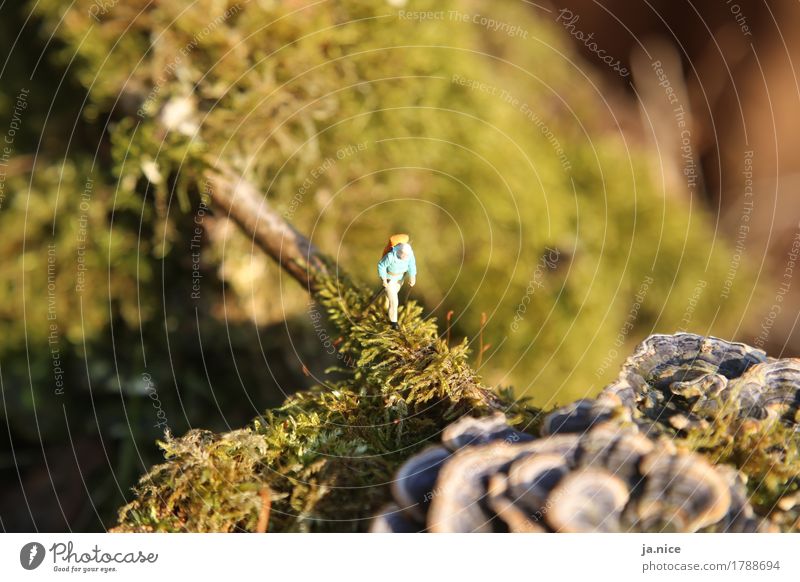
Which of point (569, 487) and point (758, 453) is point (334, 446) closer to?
point (569, 487)

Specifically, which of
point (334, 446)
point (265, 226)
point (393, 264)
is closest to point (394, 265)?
point (393, 264)

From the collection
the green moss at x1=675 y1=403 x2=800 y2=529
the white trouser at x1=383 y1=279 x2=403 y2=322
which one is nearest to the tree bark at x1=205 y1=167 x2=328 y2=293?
the white trouser at x1=383 y1=279 x2=403 y2=322

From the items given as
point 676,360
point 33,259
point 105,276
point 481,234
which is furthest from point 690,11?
point 33,259

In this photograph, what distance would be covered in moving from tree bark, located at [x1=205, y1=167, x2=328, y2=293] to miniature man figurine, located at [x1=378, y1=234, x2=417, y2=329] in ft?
0.66

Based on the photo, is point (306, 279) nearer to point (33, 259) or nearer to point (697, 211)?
point (33, 259)

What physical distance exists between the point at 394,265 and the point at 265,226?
1.33 feet

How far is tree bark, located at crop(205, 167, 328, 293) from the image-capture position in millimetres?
1153

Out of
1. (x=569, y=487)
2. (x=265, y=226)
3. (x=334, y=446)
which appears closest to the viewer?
(x=569, y=487)

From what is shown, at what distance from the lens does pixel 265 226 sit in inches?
48.2

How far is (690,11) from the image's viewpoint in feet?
6.97

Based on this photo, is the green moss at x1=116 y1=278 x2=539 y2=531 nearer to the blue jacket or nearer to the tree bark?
the blue jacket

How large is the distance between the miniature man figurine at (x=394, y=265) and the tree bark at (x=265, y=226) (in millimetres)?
202

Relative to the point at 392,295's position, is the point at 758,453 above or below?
below

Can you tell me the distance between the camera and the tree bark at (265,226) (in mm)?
1153
